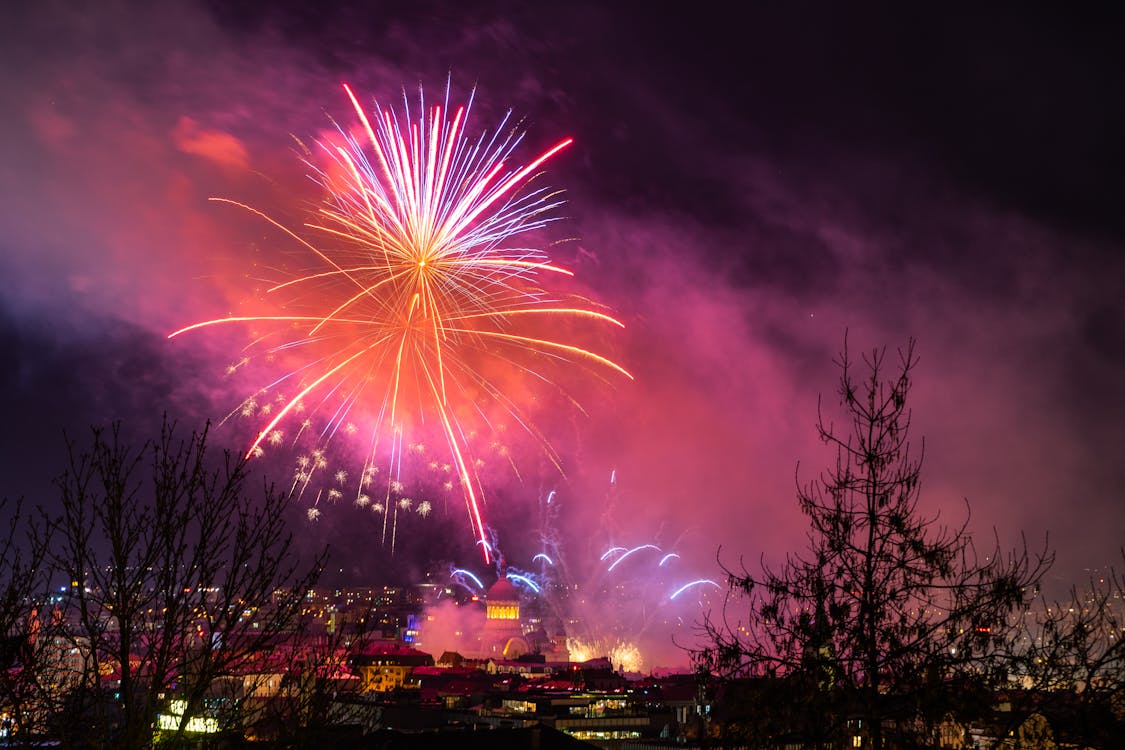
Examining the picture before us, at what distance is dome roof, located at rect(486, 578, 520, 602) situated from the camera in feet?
418

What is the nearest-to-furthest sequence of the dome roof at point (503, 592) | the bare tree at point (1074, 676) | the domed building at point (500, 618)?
the bare tree at point (1074, 676) < the domed building at point (500, 618) < the dome roof at point (503, 592)

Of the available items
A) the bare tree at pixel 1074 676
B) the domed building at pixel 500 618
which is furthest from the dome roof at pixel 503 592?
the bare tree at pixel 1074 676

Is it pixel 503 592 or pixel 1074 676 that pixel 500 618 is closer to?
pixel 503 592

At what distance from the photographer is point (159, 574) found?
11.1 meters

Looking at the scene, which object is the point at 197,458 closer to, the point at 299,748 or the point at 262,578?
the point at 262,578

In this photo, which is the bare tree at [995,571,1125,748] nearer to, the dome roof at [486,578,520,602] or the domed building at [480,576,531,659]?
the domed building at [480,576,531,659]

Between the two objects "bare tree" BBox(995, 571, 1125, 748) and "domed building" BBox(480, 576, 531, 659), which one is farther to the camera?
"domed building" BBox(480, 576, 531, 659)

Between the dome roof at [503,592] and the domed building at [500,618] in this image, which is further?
the dome roof at [503,592]

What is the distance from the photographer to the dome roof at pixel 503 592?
127 metres

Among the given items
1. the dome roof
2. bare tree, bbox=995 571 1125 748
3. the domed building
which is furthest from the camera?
the dome roof

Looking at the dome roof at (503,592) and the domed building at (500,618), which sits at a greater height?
the dome roof at (503,592)

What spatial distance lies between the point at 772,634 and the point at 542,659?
98.5 metres

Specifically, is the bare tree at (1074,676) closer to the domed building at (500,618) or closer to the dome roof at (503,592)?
the domed building at (500,618)

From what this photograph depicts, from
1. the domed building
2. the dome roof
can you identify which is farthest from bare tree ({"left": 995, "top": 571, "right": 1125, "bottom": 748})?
the dome roof
